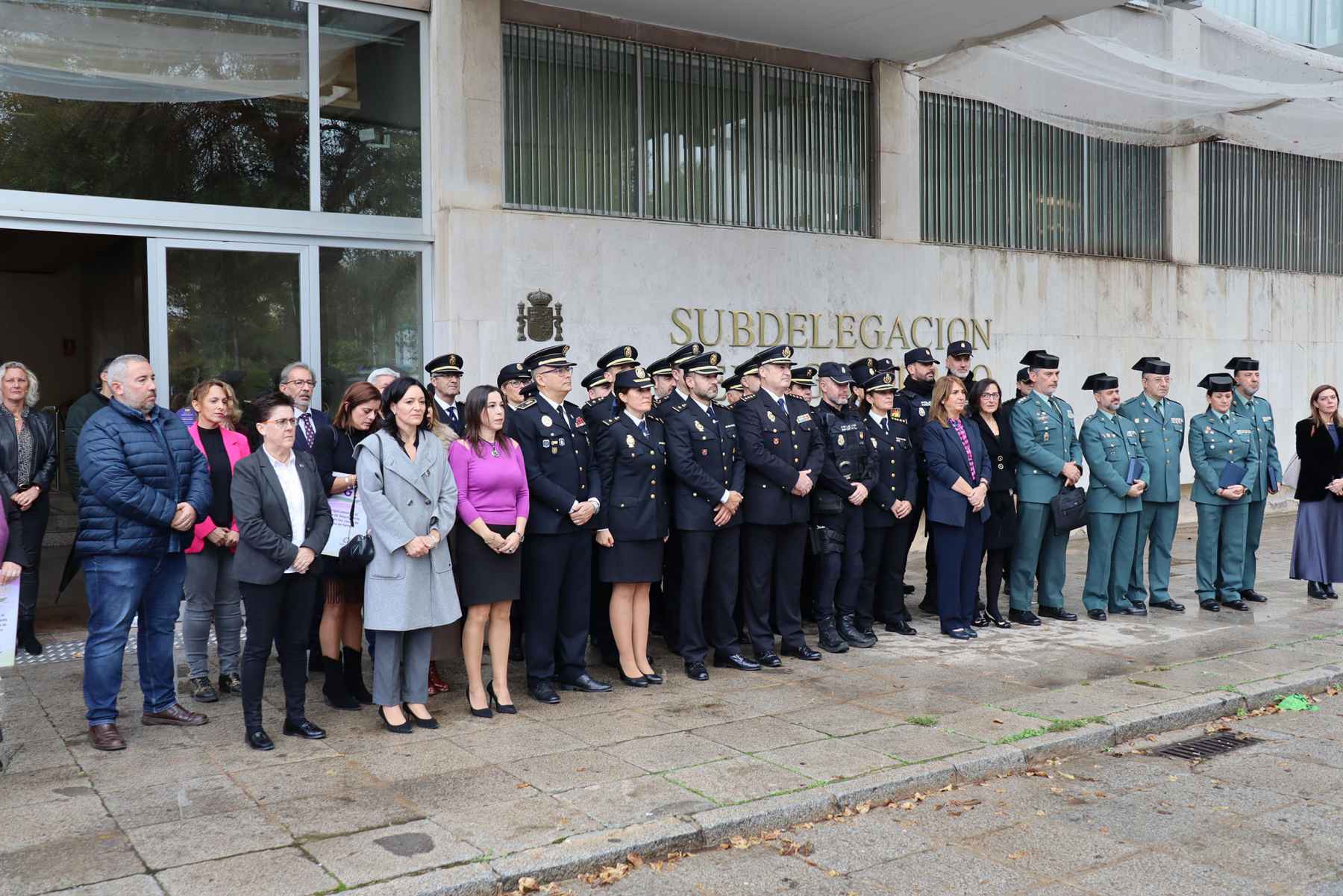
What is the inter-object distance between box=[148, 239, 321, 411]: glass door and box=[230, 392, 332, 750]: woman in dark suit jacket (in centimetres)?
353

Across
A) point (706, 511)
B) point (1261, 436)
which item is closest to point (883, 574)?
point (706, 511)

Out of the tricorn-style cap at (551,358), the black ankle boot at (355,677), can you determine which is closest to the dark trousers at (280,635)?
the black ankle boot at (355,677)

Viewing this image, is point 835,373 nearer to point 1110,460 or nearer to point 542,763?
point 1110,460

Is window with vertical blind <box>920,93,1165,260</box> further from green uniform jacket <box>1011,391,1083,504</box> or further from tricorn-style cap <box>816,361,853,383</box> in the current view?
tricorn-style cap <box>816,361,853,383</box>

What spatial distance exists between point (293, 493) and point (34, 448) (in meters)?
3.15

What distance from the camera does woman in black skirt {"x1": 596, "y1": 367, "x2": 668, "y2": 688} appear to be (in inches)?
281

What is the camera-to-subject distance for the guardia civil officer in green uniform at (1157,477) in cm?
973

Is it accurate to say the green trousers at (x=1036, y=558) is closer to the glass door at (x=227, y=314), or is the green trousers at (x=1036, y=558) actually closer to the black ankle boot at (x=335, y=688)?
the black ankle boot at (x=335, y=688)

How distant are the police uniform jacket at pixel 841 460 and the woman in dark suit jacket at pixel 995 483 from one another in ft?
3.83

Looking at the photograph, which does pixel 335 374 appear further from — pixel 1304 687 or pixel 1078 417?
pixel 1078 417

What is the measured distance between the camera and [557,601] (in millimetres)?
6953

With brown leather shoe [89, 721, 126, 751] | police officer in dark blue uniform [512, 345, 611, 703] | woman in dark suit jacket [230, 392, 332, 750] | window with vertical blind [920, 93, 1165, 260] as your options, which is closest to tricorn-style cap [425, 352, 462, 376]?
police officer in dark blue uniform [512, 345, 611, 703]

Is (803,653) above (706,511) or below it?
below

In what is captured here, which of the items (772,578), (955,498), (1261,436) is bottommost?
(772,578)
